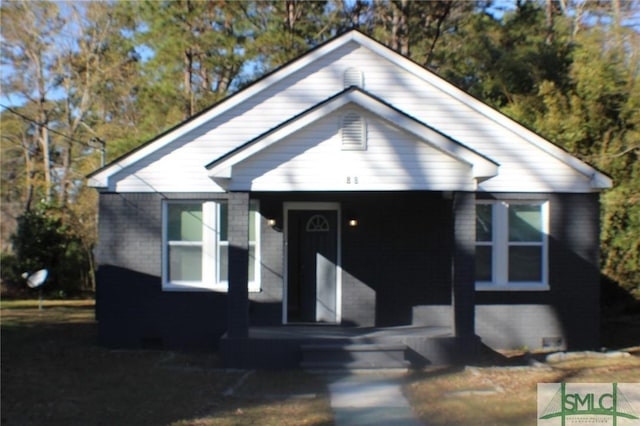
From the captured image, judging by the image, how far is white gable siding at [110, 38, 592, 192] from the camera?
12688mm

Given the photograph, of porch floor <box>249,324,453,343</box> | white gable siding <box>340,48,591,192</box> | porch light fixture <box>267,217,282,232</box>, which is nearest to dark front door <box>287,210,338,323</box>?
porch light fixture <box>267,217,282,232</box>

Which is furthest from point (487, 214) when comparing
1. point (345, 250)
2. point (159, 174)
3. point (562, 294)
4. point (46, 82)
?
point (46, 82)

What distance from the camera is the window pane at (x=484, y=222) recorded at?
13.0 meters

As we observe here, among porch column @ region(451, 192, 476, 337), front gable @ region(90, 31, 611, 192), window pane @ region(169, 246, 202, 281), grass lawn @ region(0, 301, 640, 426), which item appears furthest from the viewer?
window pane @ region(169, 246, 202, 281)

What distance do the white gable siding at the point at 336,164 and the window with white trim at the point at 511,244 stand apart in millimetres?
2900

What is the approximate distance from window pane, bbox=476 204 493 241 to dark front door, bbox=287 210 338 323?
2.82m

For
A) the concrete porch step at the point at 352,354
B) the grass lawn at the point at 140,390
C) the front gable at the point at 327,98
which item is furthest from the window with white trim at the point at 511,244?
the grass lawn at the point at 140,390

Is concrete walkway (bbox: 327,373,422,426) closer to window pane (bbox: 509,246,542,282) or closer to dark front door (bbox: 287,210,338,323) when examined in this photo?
dark front door (bbox: 287,210,338,323)

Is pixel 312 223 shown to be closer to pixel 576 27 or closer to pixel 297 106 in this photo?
pixel 297 106

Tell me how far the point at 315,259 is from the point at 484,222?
3407 mm

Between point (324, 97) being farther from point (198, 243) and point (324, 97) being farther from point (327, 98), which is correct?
point (198, 243)

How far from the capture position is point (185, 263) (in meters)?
12.9

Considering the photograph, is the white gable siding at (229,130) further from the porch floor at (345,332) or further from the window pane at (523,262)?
the window pane at (523,262)

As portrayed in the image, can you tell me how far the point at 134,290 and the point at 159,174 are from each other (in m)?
2.27
